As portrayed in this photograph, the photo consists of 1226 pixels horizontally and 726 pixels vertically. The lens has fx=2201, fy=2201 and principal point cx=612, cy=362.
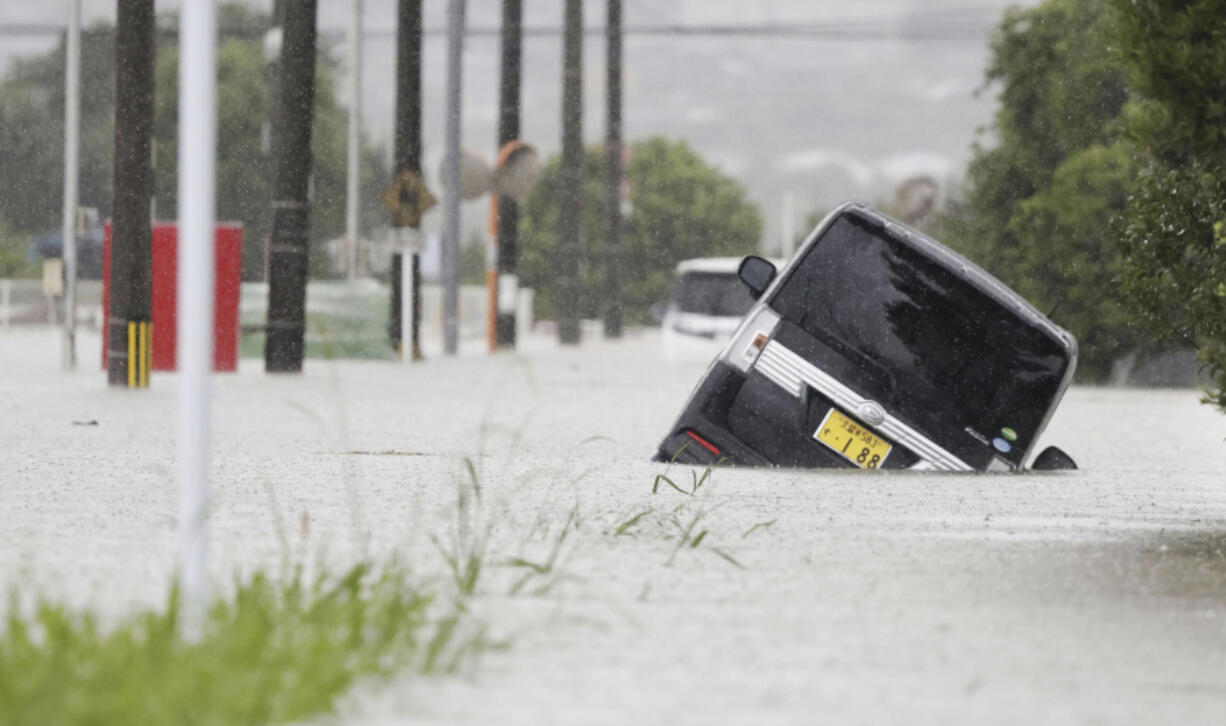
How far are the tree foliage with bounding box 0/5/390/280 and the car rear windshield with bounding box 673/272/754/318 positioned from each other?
157 ft

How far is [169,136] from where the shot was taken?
284ft

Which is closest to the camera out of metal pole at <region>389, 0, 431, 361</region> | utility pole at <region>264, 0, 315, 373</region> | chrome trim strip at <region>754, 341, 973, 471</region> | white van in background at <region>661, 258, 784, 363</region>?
chrome trim strip at <region>754, 341, 973, 471</region>

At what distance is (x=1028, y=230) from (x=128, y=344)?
13.2 metres

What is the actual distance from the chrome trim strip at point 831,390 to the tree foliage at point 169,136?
6958 cm

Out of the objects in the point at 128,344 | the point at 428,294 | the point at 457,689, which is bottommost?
the point at 428,294

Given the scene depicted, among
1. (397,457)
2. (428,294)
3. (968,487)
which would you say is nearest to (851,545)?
(968,487)

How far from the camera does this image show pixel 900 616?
7.01 metres

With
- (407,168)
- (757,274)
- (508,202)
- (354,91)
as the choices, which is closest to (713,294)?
(407,168)

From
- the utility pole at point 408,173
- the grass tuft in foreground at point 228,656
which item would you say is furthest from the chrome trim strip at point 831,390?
the utility pole at point 408,173

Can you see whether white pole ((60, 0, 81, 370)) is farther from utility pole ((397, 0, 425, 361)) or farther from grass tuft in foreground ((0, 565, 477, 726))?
grass tuft in foreground ((0, 565, 477, 726))

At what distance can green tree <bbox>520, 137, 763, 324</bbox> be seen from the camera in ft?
392

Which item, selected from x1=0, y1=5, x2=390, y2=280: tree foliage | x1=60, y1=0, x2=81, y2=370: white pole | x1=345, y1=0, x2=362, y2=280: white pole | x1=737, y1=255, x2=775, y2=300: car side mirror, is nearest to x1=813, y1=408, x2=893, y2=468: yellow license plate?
x1=737, y1=255, x2=775, y2=300: car side mirror

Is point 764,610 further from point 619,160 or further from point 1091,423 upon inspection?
point 619,160

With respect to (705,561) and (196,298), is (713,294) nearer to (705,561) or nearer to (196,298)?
(705,561)
